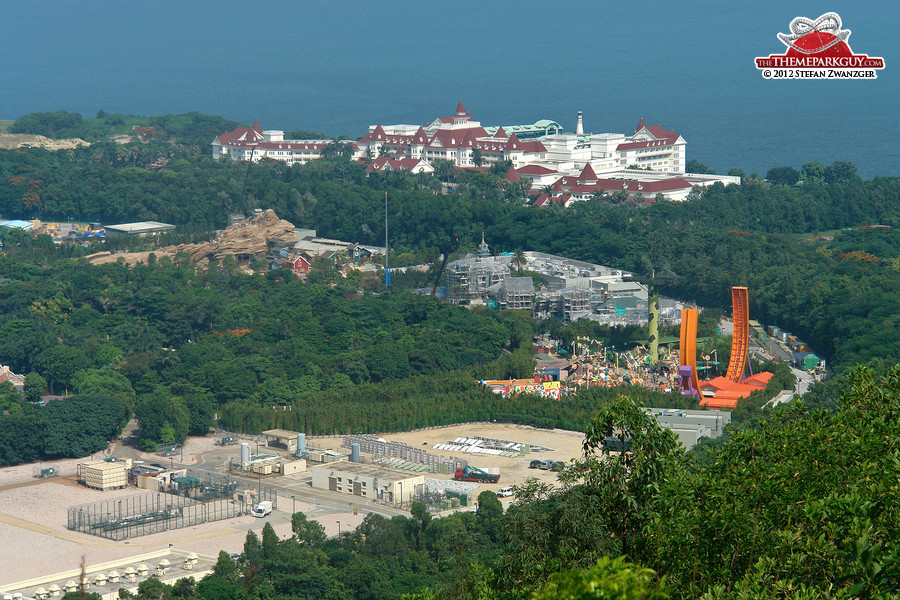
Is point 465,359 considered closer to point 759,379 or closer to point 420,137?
point 759,379

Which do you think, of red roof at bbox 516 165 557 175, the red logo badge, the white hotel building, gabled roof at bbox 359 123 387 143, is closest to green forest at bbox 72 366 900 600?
the red logo badge

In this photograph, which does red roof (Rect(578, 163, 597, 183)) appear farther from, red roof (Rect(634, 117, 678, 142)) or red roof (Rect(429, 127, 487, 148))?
red roof (Rect(634, 117, 678, 142))

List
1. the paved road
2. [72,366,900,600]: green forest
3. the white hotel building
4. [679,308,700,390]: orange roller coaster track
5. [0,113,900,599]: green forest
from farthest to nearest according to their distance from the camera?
the white hotel building → [679,308,700,390]: orange roller coaster track → the paved road → [0,113,900,599]: green forest → [72,366,900,600]: green forest

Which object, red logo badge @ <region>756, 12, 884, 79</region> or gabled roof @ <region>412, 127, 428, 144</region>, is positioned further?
gabled roof @ <region>412, 127, 428, 144</region>

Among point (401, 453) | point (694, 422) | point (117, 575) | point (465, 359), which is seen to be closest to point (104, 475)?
point (117, 575)

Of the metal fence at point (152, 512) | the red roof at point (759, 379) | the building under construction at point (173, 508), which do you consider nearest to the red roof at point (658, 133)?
the red roof at point (759, 379)

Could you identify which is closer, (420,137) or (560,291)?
(560,291)

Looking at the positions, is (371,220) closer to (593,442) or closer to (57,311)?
(57,311)

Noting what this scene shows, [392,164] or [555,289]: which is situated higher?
[392,164]

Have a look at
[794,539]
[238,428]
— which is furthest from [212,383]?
[794,539]
